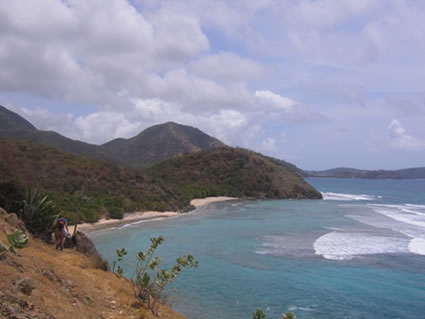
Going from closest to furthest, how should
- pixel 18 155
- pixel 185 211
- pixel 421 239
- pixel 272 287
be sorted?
pixel 272 287, pixel 421 239, pixel 18 155, pixel 185 211

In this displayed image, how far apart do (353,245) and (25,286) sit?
21.6 m

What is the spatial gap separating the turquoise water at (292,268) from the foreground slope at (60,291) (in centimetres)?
240

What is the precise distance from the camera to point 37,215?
1370 centimetres

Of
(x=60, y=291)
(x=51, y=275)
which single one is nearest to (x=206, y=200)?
(x=51, y=275)

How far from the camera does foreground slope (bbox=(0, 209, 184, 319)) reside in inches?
218

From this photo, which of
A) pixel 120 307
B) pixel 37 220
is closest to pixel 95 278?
pixel 120 307

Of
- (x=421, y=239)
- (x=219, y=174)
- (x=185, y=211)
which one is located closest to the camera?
(x=421, y=239)

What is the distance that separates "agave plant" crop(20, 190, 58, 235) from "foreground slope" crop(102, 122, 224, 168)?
11498cm

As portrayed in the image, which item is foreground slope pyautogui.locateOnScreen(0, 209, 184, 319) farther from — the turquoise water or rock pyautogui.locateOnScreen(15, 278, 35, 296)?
the turquoise water

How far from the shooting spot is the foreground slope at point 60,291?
554 cm

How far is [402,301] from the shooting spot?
545 inches

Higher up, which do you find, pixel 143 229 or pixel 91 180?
pixel 91 180

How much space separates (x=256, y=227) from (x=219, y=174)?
48.0 m

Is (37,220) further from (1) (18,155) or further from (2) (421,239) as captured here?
(1) (18,155)
